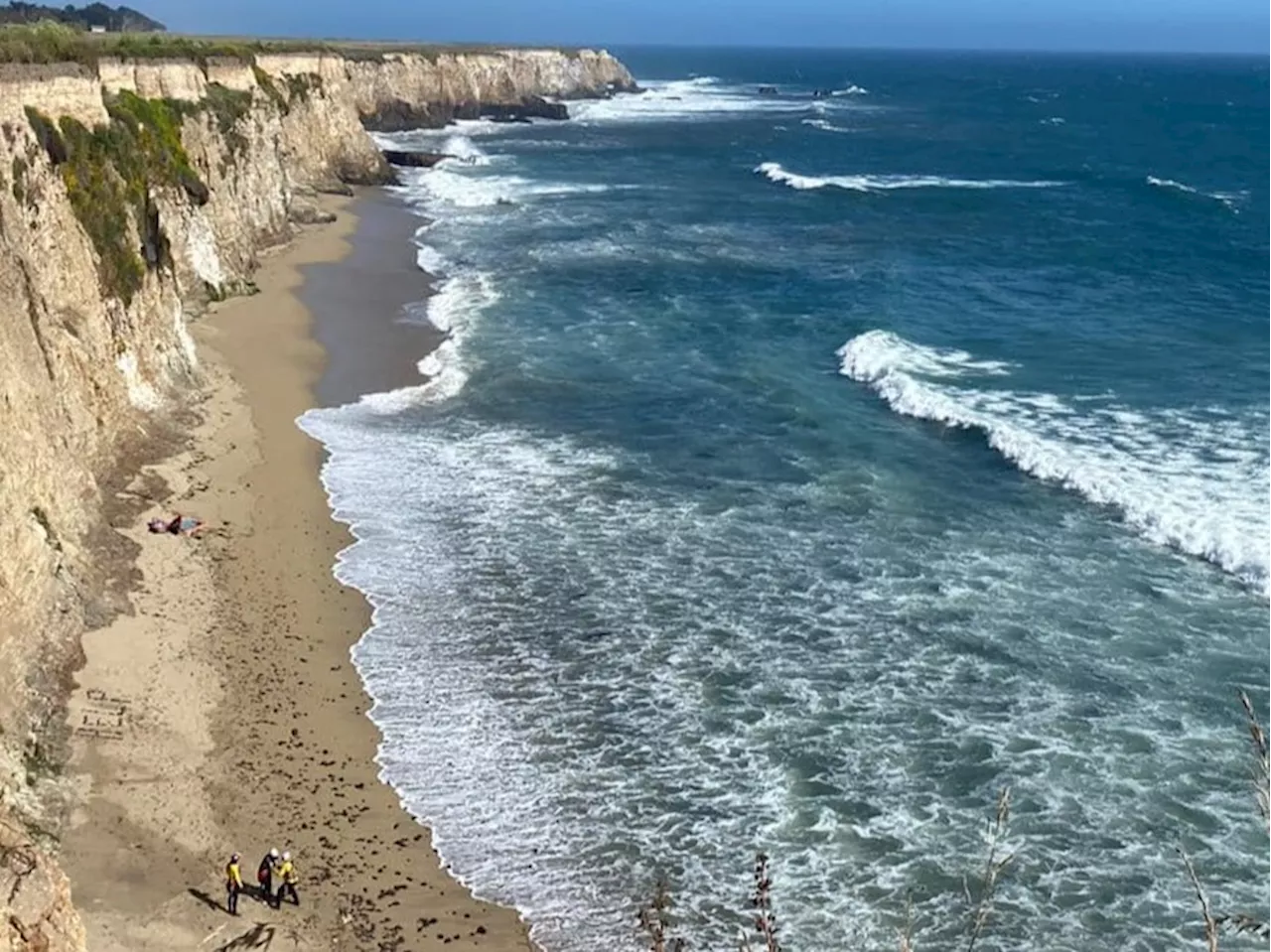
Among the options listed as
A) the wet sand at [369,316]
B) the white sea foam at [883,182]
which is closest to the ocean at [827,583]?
the wet sand at [369,316]

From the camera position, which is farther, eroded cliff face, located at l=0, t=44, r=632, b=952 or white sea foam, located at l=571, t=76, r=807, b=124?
white sea foam, located at l=571, t=76, r=807, b=124

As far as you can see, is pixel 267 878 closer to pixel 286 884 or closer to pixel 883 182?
pixel 286 884

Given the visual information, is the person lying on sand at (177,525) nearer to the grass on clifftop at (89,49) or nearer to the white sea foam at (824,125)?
the grass on clifftop at (89,49)

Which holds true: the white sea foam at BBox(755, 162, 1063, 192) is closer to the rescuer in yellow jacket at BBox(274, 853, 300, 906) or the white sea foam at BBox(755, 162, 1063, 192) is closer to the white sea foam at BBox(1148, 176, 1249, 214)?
the white sea foam at BBox(1148, 176, 1249, 214)

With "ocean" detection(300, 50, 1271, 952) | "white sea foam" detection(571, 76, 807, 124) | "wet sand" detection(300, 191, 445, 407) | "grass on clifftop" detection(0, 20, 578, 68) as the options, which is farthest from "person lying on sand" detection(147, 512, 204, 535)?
"white sea foam" detection(571, 76, 807, 124)

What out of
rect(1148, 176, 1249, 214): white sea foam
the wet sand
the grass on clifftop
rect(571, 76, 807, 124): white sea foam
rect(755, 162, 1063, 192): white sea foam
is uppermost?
rect(571, 76, 807, 124): white sea foam

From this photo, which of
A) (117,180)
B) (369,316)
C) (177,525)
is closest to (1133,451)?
(177,525)
